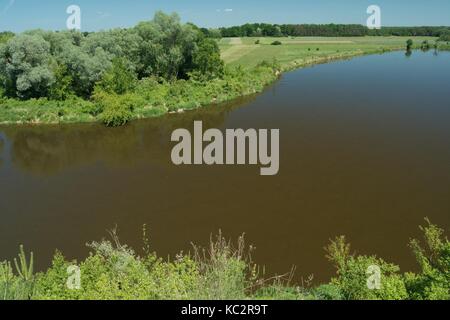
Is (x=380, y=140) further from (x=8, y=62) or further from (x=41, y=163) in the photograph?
(x=8, y=62)

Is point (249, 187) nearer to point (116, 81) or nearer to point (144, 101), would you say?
point (144, 101)

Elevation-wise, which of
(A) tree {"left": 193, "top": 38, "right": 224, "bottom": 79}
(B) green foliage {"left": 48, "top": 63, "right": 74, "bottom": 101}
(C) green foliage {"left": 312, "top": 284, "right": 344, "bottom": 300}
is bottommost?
(C) green foliage {"left": 312, "top": 284, "right": 344, "bottom": 300}

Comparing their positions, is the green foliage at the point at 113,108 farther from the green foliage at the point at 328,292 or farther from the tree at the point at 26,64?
the green foliage at the point at 328,292

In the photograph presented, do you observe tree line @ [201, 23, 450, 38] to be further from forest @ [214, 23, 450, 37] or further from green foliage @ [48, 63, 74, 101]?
green foliage @ [48, 63, 74, 101]

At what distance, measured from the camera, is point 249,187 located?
78.1 ft

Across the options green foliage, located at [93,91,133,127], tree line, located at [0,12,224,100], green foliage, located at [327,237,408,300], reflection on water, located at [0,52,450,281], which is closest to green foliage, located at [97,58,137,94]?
tree line, located at [0,12,224,100]

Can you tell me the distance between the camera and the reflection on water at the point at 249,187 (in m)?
19.0

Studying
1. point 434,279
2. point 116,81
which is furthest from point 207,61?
point 434,279

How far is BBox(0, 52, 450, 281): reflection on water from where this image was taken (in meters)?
19.0

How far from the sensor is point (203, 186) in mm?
24062

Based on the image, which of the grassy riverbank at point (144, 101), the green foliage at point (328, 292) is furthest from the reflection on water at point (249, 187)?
the green foliage at point (328, 292)
